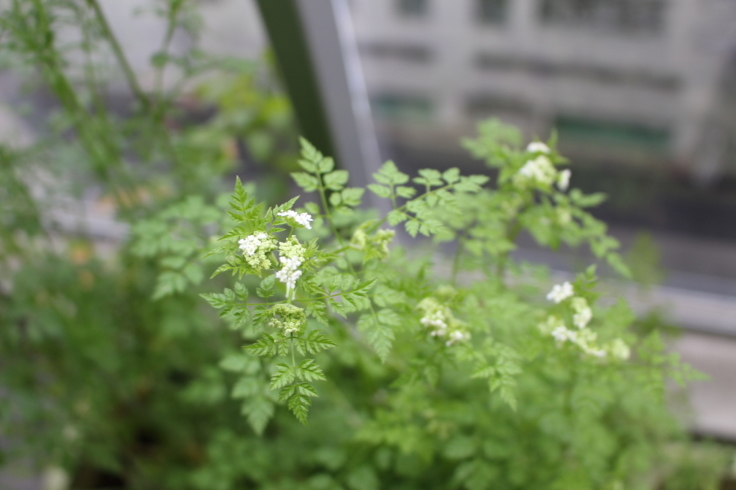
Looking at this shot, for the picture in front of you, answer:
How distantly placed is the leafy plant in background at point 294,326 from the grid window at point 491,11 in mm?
702

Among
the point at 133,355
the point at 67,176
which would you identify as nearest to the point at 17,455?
the point at 133,355

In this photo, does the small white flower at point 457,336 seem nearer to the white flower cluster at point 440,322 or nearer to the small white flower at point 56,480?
the white flower cluster at point 440,322

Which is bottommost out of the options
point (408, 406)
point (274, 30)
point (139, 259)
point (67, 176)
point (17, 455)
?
point (17, 455)

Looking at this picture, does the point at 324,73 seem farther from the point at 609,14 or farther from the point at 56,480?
the point at 56,480

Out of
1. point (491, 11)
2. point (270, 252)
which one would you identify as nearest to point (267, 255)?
point (270, 252)

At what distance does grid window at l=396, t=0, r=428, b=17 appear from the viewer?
159 cm

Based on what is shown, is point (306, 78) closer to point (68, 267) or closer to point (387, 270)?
point (68, 267)

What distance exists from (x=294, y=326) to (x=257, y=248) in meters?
0.10

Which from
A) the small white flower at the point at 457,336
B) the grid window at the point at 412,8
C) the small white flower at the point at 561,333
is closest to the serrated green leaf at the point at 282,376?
the small white flower at the point at 457,336

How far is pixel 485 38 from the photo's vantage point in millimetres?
1590

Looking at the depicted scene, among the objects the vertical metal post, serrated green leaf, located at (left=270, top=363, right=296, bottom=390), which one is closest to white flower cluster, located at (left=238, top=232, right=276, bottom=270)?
serrated green leaf, located at (left=270, top=363, right=296, bottom=390)

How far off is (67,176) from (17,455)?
0.65 meters

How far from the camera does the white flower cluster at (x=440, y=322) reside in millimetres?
720

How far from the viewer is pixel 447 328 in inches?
29.1
